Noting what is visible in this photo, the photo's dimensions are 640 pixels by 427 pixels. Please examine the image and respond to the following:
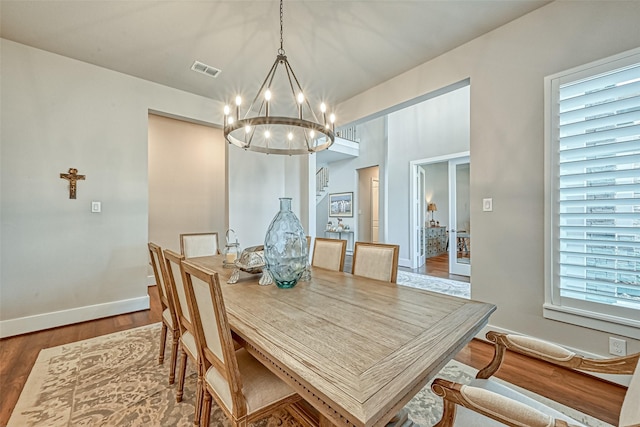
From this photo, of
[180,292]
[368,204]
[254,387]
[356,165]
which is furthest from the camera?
[368,204]

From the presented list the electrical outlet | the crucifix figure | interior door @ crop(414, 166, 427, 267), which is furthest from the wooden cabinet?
the crucifix figure

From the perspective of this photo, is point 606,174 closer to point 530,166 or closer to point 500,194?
point 530,166

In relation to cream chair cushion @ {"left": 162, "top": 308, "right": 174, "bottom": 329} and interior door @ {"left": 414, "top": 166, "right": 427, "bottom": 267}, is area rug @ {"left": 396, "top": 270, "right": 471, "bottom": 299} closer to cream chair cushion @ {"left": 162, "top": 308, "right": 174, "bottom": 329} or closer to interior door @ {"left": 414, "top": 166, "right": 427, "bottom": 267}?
interior door @ {"left": 414, "top": 166, "right": 427, "bottom": 267}

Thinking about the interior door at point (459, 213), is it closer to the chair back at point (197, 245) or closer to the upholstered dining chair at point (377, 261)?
the upholstered dining chair at point (377, 261)

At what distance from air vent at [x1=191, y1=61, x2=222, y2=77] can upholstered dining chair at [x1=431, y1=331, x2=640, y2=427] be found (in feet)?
11.5

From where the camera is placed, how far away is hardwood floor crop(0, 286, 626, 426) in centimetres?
165

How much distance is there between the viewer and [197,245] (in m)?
3.13

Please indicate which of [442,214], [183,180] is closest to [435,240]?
[442,214]

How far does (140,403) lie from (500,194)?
3.17 metres

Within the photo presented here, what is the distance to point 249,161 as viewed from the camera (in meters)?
4.43

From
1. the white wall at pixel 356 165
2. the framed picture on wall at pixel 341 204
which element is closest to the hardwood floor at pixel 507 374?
the white wall at pixel 356 165

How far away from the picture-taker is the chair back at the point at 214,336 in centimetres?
104

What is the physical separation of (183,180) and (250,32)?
10.2ft

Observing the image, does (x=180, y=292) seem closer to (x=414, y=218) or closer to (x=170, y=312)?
(x=170, y=312)
